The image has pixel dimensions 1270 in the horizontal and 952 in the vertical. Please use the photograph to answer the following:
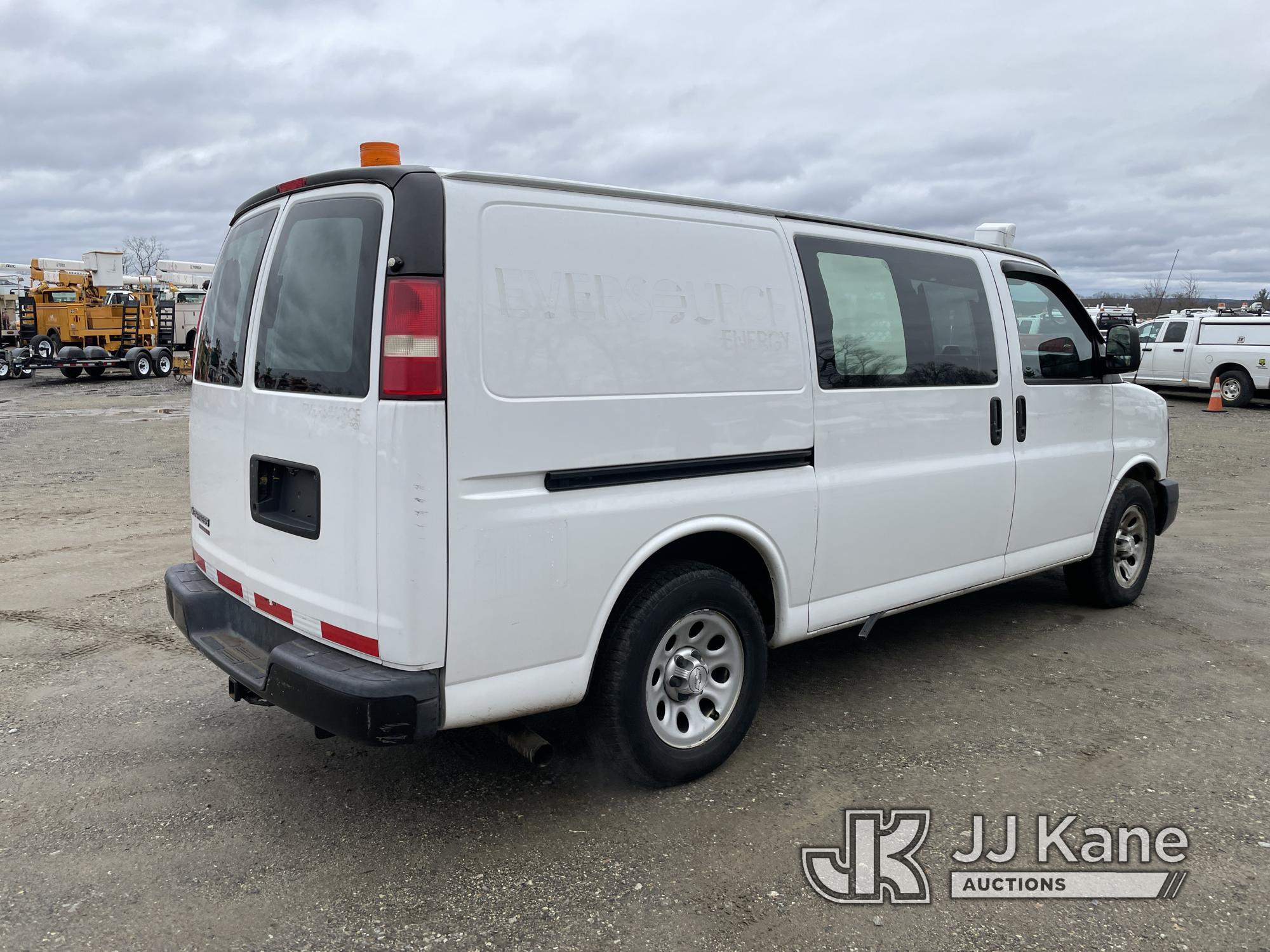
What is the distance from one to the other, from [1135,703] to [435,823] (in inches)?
125

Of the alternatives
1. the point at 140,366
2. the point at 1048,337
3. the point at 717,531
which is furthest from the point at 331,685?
the point at 140,366

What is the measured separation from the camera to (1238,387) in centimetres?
Result: 2053

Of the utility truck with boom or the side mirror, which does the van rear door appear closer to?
the side mirror

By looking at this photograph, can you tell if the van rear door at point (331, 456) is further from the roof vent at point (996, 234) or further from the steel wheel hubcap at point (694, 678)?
the roof vent at point (996, 234)

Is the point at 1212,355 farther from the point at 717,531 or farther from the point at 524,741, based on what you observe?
the point at 524,741

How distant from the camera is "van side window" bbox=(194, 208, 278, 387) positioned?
11.4 feet

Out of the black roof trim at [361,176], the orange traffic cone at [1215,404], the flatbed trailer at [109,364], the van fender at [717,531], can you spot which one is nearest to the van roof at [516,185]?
the black roof trim at [361,176]

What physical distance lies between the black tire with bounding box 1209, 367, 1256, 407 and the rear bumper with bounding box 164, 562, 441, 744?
22183 millimetres

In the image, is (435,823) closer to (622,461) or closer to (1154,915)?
(622,461)

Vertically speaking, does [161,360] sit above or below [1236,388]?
above

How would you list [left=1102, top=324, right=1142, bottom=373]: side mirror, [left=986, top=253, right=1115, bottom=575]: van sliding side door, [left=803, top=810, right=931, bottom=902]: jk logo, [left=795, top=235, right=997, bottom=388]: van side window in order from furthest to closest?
[left=1102, top=324, right=1142, bottom=373]: side mirror → [left=986, top=253, right=1115, bottom=575]: van sliding side door → [left=795, top=235, right=997, bottom=388]: van side window → [left=803, top=810, right=931, bottom=902]: jk logo

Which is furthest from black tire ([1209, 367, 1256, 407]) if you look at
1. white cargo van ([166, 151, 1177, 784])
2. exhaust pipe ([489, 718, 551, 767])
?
exhaust pipe ([489, 718, 551, 767])

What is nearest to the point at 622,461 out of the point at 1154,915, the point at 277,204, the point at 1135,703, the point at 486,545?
the point at 486,545

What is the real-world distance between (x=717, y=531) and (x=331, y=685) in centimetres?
144
